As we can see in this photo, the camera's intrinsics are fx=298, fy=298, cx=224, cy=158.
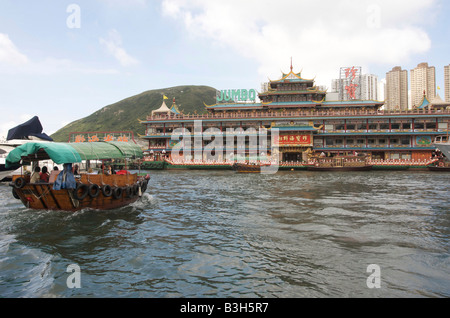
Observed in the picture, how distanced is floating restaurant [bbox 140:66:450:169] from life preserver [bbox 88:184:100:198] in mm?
32777

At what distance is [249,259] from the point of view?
26.9ft

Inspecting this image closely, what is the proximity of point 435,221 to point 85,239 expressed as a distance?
13448 mm

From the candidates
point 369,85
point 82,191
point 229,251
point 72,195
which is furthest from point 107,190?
point 369,85

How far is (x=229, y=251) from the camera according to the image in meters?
8.84

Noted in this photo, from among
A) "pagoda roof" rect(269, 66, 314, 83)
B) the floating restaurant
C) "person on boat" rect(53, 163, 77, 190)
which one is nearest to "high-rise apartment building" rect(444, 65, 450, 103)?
the floating restaurant

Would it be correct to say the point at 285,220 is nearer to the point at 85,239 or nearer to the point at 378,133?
the point at 85,239

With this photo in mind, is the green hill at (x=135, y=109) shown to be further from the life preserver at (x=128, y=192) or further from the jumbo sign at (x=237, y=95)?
the life preserver at (x=128, y=192)

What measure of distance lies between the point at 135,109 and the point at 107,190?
13515cm

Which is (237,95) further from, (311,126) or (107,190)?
(107,190)

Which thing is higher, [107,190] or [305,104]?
[305,104]

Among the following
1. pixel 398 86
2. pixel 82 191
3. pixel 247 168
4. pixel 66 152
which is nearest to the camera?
pixel 66 152

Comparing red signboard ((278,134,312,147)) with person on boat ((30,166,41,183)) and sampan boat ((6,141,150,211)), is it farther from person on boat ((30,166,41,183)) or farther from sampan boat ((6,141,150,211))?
person on boat ((30,166,41,183))
